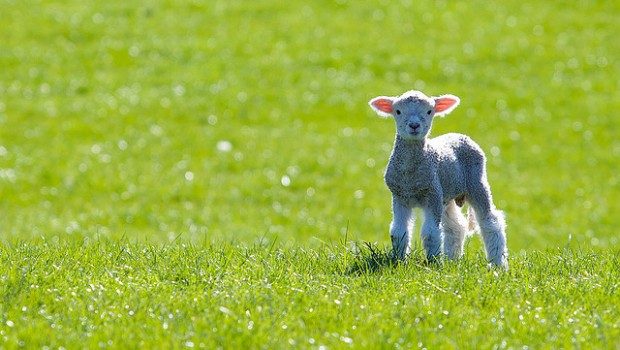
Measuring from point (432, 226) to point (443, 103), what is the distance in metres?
0.96

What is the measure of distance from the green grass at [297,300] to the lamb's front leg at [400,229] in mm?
127

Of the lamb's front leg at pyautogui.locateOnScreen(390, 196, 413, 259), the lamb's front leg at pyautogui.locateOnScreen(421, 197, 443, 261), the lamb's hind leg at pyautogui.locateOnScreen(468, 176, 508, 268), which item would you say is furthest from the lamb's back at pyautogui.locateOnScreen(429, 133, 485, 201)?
the lamb's front leg at pyautogui.locateOnScreen(390, 196, 413, 259)

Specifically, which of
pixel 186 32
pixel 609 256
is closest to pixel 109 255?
pixel 609 256

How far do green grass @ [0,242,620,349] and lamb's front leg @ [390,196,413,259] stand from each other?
13 centimetres

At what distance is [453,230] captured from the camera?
8586mm

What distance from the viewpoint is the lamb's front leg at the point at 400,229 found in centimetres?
804

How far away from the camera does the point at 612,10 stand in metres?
30.6

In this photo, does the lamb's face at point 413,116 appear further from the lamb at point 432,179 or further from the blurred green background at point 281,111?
the blurred green background at point 281,111

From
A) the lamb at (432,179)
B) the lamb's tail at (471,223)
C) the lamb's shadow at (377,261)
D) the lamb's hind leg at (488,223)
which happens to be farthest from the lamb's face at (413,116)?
the lamb's tail at (471,223)

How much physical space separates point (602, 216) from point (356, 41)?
371 inches

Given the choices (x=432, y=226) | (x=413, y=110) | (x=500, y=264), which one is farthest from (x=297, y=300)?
(x=500, y=264)

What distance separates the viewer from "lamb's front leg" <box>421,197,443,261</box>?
7.91 meters

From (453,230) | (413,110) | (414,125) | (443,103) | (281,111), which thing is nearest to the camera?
(414,125)

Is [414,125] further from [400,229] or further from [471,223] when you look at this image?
[471,223]
